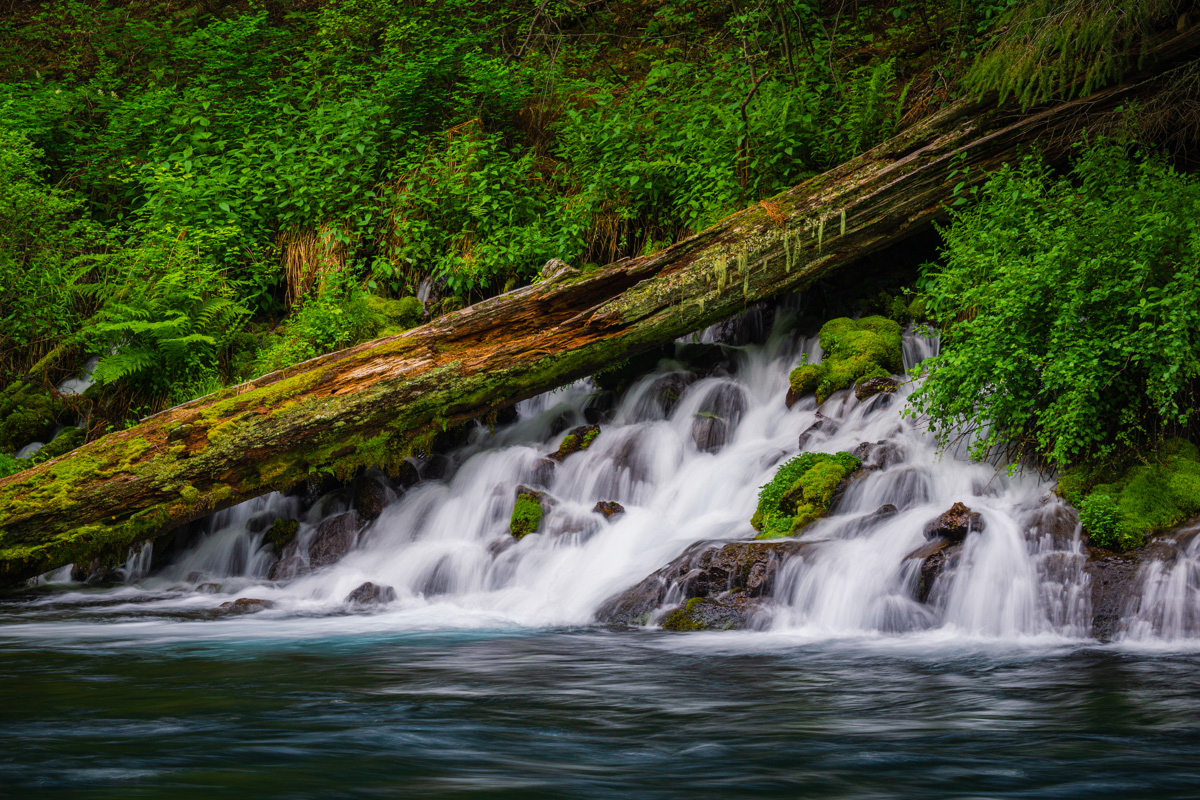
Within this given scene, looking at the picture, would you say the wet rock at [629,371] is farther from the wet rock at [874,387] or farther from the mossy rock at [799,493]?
the mossy rock at [799,493]

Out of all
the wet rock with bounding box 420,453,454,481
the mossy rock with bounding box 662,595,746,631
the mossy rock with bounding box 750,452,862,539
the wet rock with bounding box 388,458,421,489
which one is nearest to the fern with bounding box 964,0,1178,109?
the mossy rock with bounding box 750,452,862,539

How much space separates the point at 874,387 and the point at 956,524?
2.38 meters

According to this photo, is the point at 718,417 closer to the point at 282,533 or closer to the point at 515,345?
the point at 515,345

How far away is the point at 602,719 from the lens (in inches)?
163

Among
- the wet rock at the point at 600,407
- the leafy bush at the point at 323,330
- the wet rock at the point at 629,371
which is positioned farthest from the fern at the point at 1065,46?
the leafy bush at the point at 323,330

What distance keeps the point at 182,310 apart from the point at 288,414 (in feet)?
11.2

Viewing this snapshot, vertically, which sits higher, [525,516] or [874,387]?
[874,387]

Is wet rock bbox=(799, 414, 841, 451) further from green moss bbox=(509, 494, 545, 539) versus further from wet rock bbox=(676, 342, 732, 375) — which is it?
green moss bbox=(509, 494, 545, 539)

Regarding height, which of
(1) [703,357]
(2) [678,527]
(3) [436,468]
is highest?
(1) [703,357]

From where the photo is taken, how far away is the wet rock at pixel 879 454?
7.42m

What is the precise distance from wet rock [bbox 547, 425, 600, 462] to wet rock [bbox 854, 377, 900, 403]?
2.72 m

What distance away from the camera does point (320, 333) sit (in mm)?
10328

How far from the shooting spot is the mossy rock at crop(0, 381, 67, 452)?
35.0ft

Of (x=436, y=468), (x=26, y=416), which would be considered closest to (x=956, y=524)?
(x=436, y=468)
